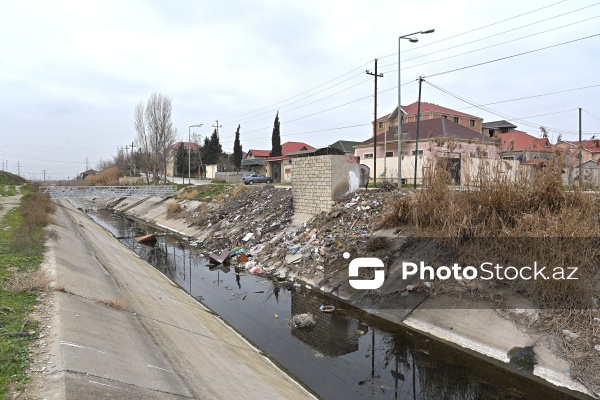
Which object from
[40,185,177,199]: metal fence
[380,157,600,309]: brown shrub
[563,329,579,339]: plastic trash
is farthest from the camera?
[40,185,177,199]: metal fence

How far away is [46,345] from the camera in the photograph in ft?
14.7

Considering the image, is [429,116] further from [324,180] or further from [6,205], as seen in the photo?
[6,205]

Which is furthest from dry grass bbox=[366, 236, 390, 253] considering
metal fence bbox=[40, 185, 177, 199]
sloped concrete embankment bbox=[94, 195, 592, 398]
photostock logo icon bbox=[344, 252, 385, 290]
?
metal fence bbox=[40, 185, 177, 199]

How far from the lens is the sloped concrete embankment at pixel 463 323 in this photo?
246 inches

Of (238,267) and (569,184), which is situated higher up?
(569,184)

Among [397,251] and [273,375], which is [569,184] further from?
[273,375]

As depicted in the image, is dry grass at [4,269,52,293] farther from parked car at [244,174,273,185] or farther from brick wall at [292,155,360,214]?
parked car at [244,174,273,185]

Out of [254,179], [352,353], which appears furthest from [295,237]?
[254,179]

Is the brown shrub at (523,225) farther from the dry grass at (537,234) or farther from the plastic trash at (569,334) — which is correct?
the plastic trash at (569,334)

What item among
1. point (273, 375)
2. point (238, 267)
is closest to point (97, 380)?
point (273, 375)

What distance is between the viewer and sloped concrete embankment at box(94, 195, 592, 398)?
20.5ft

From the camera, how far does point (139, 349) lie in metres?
5.30

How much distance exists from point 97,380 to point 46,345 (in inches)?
43.5

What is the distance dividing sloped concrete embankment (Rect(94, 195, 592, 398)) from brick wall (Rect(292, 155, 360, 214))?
476 centimetres
